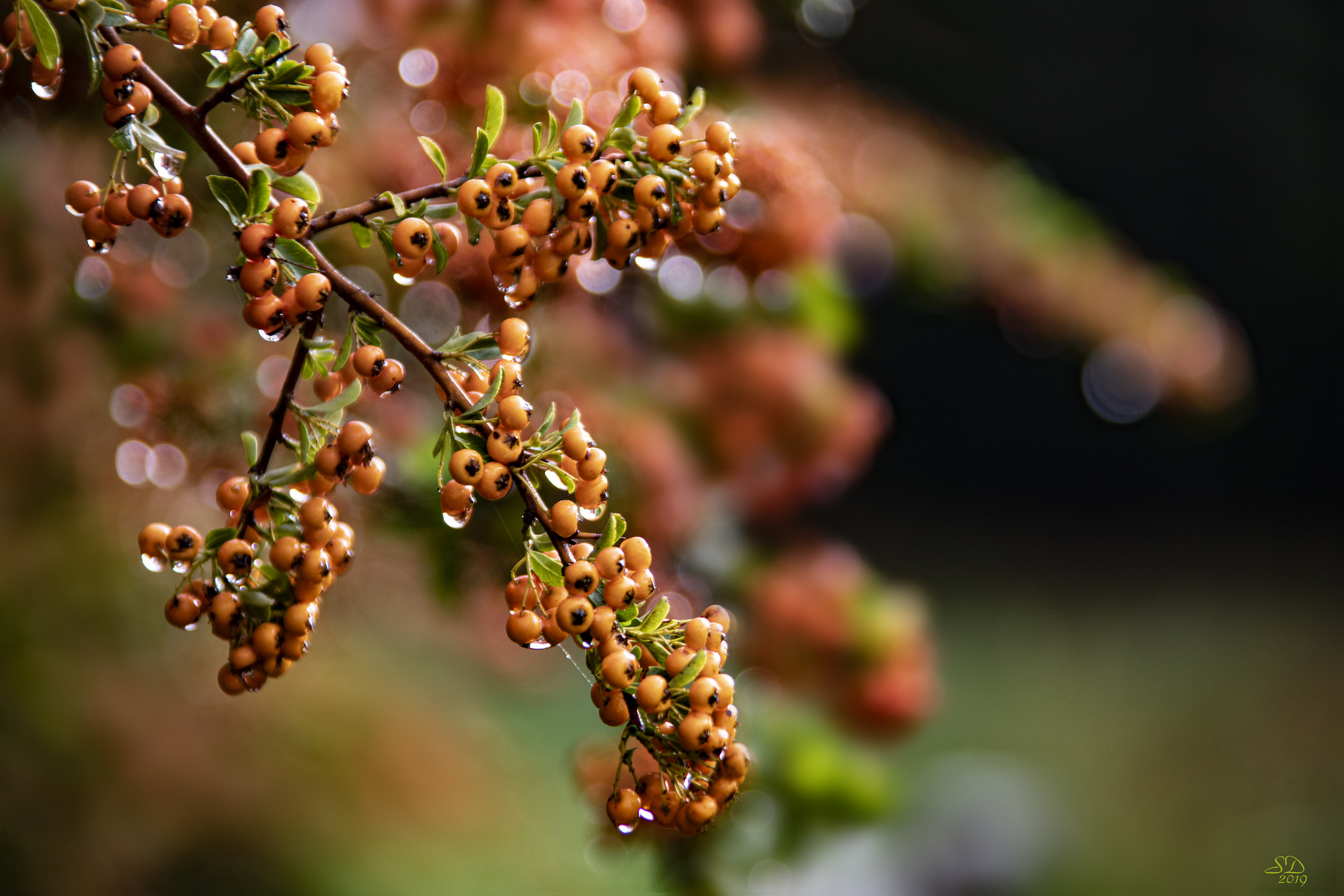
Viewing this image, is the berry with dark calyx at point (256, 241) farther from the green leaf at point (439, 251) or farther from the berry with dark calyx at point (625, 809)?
the berry with dark calyx at point (625, 809)

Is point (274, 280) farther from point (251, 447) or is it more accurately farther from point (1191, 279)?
point (1191, 279)

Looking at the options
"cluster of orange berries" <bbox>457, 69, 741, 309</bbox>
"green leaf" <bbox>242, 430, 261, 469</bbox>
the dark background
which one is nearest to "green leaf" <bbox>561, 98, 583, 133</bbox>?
"cluster of orange berries" <bbox>457, 69, 741, 309</bbox>

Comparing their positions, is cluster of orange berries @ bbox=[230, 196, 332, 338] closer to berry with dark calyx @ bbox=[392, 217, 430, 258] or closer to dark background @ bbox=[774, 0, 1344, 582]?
berry with dark calyx @ bbox=[392, 217, 430, 258]

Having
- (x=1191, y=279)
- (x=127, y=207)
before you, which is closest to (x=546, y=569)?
(x=127, y=207)

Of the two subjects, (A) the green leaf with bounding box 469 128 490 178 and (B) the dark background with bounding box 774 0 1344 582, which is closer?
(A) the green leaf with bounding box 469 128 490 178

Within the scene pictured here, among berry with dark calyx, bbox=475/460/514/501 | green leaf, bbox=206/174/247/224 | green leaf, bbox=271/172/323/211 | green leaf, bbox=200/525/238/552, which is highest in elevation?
green leaf, bbox=271/172/323/211

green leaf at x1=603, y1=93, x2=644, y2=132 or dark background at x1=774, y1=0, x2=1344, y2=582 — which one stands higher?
dark background at x1=774, y1=0, x2=1344, y2=582

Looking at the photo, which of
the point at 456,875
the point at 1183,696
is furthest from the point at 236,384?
the point at 1183,696
